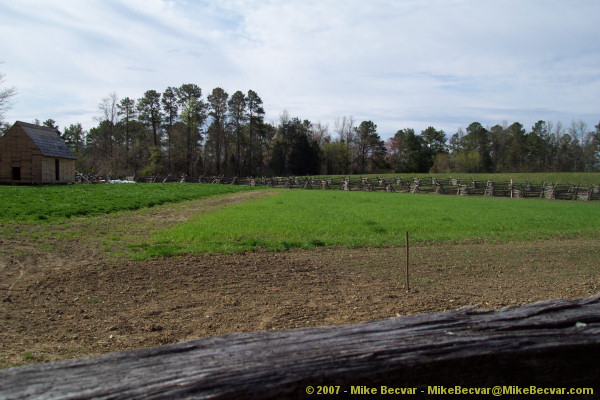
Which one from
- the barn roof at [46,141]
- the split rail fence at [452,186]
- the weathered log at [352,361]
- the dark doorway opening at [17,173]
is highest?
the barn roof at [46,141]

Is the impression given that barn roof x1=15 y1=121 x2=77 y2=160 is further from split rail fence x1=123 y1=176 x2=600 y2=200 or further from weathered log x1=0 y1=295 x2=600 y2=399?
weathered log x1=0 y1=295 x2=600 y2=399

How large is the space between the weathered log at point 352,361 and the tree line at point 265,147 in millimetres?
74948

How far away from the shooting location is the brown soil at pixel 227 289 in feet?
18.0

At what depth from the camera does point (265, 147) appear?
86812 mm

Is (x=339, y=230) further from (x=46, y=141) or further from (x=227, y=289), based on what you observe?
(x=46, y=141)

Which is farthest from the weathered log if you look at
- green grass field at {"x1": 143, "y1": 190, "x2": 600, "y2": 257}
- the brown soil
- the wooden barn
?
the wooden barn

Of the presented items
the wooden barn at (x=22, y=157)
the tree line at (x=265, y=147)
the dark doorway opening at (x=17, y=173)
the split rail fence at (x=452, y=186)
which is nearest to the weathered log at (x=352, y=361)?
the wooden barn at (x=22, y=157)

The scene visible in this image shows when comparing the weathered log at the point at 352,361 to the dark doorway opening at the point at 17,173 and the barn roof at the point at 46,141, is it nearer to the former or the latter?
the barn roof at the point at 46,141

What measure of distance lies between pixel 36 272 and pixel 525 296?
397 inches

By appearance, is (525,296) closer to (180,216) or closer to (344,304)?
(344,304)

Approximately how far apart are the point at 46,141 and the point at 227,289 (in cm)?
4167

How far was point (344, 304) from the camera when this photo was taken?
6754 mm

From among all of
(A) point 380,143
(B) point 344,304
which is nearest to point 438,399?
(B) point 344,304

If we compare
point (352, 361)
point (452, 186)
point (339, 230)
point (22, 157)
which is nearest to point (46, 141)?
point (22, 157)
